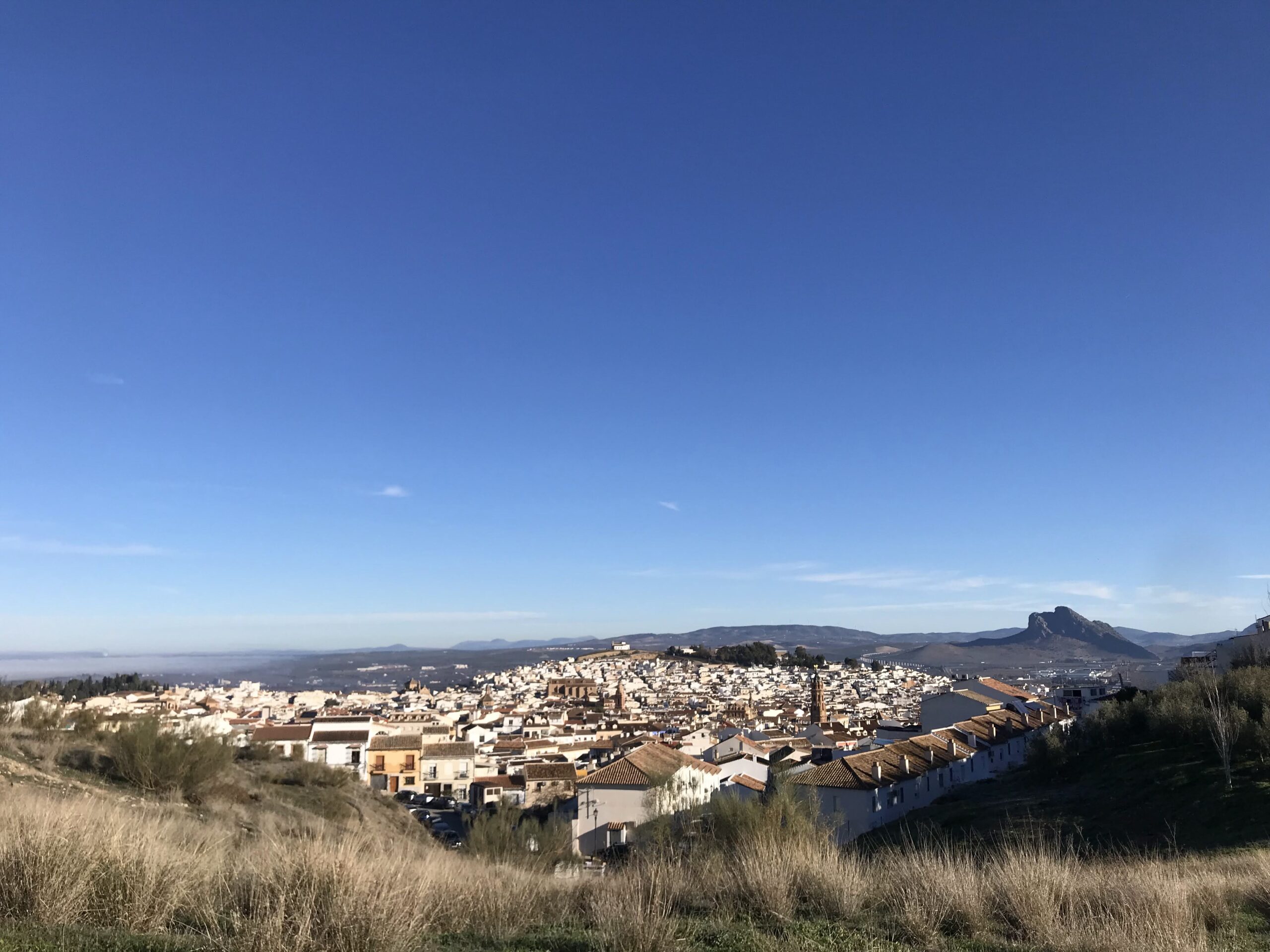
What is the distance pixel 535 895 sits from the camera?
6852mm

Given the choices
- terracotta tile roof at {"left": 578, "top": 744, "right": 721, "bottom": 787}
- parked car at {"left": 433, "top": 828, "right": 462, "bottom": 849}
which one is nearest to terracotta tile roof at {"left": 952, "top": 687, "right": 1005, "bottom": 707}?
terracotta tile roof at {"left": 578, "top": 744, "right": 721, "bottom": 787}

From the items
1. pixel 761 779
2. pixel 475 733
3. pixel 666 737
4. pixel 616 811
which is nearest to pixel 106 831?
pixel 616 811

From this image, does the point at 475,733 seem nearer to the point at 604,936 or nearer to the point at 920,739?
the point at 920,739

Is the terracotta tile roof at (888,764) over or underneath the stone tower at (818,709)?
over

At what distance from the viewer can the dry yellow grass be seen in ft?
16.9

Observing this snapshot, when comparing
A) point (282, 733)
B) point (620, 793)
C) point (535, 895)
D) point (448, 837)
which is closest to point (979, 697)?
point (620, 793)

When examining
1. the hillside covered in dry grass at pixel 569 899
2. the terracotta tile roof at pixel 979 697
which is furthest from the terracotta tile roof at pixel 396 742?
the hillside covered in dry grass at pixel 569 899

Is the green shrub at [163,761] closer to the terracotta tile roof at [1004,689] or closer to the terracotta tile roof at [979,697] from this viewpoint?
the terracotta tile roof at [979,697]

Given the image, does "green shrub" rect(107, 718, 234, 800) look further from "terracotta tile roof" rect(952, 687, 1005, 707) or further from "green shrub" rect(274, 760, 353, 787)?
"terracotta tile roof" rect(952, 687, 1005, 707)

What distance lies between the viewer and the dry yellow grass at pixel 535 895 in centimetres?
516

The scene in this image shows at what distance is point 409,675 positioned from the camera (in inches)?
6880

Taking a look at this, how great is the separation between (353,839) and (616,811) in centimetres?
2651

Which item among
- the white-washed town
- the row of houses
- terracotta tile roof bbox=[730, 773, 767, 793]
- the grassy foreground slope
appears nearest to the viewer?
the grassy foreground slope

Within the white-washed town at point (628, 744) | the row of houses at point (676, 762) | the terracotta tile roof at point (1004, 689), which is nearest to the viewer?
the row of houses at point (676, 762)
